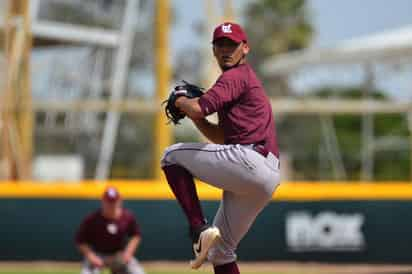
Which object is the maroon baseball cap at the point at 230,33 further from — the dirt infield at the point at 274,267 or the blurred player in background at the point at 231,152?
the dirt infield at the point at 274,267

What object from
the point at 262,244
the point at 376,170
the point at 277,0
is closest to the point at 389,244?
the point at 262,244

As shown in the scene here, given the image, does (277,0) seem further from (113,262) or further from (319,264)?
(113,262)

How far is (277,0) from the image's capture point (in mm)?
46812

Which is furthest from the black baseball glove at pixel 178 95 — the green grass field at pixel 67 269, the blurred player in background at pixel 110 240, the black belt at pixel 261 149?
the green grass field at pixel 67 269

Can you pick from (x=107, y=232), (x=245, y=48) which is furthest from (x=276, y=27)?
(x=245, y=48)

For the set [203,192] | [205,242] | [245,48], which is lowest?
[203,192]

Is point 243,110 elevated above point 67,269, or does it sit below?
above

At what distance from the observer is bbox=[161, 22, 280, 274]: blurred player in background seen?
270 inches

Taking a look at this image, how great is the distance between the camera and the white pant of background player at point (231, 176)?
271 inches

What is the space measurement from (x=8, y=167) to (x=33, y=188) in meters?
3.03

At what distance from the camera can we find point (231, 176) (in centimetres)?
689

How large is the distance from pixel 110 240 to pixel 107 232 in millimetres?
100

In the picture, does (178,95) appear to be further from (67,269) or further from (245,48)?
(67,269)

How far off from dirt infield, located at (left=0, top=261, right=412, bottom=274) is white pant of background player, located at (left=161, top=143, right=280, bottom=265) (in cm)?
886
